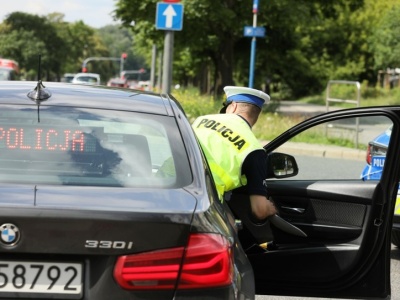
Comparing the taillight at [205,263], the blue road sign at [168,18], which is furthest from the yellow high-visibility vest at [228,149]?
the blue road sign at [168,18]

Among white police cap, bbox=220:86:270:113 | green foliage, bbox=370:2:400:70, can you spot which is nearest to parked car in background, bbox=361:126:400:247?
white police cap, bbox=220:86:270:113

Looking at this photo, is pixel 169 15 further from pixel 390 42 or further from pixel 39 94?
pixel 390 42

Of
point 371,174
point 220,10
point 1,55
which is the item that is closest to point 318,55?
point 1,55

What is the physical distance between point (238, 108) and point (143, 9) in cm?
2994

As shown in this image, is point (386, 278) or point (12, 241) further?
point (386, 278)

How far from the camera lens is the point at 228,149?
14.8ft

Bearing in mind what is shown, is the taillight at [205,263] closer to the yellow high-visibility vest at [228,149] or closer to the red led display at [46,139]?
the red led display at [46,139]

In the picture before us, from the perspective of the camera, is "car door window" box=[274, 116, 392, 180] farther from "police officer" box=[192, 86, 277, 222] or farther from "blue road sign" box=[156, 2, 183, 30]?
"police officer" box=[192, 86, 277, 222]

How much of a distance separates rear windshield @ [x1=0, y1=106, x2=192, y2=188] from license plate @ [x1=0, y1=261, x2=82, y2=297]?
1.34 ft

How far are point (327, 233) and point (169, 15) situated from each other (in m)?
11.7

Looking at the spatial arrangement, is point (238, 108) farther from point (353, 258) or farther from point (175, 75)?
point (175, 75)

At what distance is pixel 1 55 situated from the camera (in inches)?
3930

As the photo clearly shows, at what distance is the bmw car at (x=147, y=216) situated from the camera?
3.01 m

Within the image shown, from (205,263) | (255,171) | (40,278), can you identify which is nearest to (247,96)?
(255,171)
